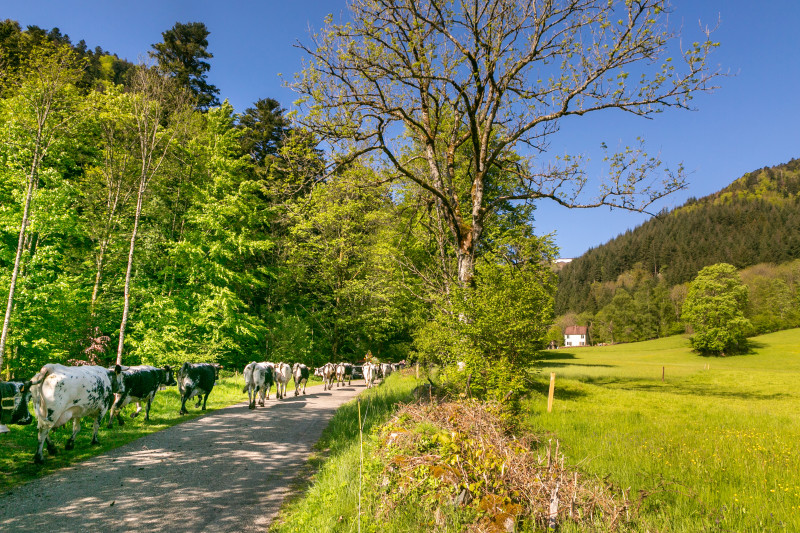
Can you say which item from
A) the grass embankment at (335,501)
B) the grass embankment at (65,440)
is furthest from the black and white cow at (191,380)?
the grass embankment at (335,501)

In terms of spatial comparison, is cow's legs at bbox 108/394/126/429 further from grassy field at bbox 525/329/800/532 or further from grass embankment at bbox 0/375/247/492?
grassy field at bbox 525/329/800/532

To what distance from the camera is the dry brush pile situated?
3.97 m

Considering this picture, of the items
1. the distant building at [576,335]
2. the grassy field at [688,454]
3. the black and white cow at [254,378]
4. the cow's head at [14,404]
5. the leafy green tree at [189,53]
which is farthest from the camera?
the distant building at [576,335]

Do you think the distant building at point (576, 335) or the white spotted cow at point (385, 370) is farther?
the distant building at point (576, 335)

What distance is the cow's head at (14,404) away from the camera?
866cm

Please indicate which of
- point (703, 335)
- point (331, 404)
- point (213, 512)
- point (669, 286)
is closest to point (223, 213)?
point (331, 404)

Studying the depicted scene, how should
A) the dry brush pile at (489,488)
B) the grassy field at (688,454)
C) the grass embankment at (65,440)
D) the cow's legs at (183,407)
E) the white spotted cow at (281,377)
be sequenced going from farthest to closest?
1. the white spotted cow at (281,377)
2. the cow's legs at (183,407)
3. the grass embankment at (65,440)
4. the grassy field at (688,454)
5. the dry brush pile at (489,488)

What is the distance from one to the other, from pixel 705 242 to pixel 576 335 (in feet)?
193

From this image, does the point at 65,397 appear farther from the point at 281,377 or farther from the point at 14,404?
the point at 281,377

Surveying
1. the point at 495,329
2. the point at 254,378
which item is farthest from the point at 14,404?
the point at 495,329

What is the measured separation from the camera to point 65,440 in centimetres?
820

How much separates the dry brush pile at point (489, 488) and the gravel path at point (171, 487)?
199 cm

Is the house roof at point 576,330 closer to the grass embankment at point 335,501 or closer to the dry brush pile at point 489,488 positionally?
the grass embankment at point 335,501

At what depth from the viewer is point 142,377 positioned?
1078cm
